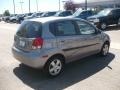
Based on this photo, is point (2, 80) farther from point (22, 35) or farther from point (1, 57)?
point (1, 57)

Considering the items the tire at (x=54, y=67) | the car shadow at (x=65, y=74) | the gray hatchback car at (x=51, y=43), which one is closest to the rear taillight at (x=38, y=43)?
the gray hatchback car at (x=51, y=43)

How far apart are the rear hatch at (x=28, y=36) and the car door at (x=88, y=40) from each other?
1497 mm

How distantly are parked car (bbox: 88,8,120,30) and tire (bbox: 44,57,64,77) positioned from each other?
42.0 feet

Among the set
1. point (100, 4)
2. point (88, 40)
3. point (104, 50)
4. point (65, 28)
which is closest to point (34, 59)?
point (65, 28)

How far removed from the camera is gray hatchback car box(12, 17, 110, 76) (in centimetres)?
592

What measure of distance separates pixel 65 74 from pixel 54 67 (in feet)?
1.65

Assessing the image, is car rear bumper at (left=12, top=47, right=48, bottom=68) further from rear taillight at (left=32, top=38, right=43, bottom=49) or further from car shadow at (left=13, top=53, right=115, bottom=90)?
car shadow at (left=13, top=53, right=115, bottom=90)

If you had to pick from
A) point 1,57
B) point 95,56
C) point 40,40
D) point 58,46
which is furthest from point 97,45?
point 1,57

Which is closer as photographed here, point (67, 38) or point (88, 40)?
point (67, 38)

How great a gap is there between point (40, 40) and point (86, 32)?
6.69ft

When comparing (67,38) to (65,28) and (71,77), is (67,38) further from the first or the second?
(71,77)

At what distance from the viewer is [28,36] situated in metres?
6.20

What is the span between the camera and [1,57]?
8.94m

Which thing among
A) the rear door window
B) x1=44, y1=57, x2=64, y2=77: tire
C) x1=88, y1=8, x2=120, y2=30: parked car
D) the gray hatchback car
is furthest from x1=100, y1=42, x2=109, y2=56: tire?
x1=88, y1=8, x2=120, y2=30: parked car
